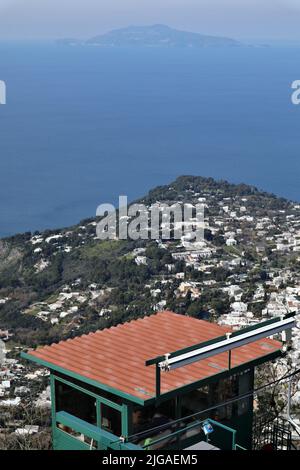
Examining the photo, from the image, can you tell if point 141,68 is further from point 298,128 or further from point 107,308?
point 107,308

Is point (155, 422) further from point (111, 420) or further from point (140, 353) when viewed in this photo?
point (140, 353)

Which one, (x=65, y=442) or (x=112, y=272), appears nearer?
(x=65, y=442)

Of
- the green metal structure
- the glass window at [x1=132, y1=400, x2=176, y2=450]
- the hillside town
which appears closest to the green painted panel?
the green metal structure

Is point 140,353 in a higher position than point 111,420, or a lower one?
higher

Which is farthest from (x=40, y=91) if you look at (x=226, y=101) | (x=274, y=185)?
(x=274, y=185)

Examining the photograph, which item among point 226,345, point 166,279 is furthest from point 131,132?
point 226,345
